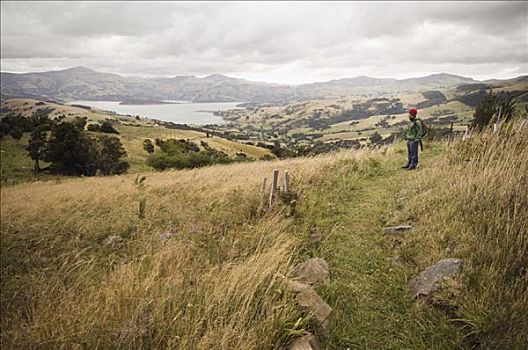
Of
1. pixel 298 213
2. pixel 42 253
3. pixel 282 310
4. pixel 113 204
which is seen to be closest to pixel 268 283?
pixel 282 310

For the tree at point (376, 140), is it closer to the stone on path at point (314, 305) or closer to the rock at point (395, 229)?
the rock at point (395, 229)

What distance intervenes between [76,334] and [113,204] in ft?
25.5

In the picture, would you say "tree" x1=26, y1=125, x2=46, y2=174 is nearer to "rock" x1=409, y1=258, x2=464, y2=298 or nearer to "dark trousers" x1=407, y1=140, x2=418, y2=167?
"dark trousers" x1=407, y1=140, x2=418, y2=167

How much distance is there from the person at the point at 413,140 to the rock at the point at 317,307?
858 cm

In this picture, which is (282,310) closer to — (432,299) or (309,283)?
(309,283)

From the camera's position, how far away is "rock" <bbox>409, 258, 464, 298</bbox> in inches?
136

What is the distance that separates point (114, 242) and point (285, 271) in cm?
442

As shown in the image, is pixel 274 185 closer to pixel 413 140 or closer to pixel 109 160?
pixel 413 140

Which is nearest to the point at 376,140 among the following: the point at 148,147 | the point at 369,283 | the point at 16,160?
the point at 369,283

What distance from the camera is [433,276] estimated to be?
3.61m

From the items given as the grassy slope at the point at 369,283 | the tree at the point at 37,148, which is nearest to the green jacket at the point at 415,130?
the grassy slope at the point at 369,283

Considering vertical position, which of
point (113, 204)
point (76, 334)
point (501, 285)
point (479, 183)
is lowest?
point (113, 204)

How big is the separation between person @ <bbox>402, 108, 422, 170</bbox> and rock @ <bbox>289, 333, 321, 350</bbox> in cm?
906

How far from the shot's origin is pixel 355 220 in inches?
245
